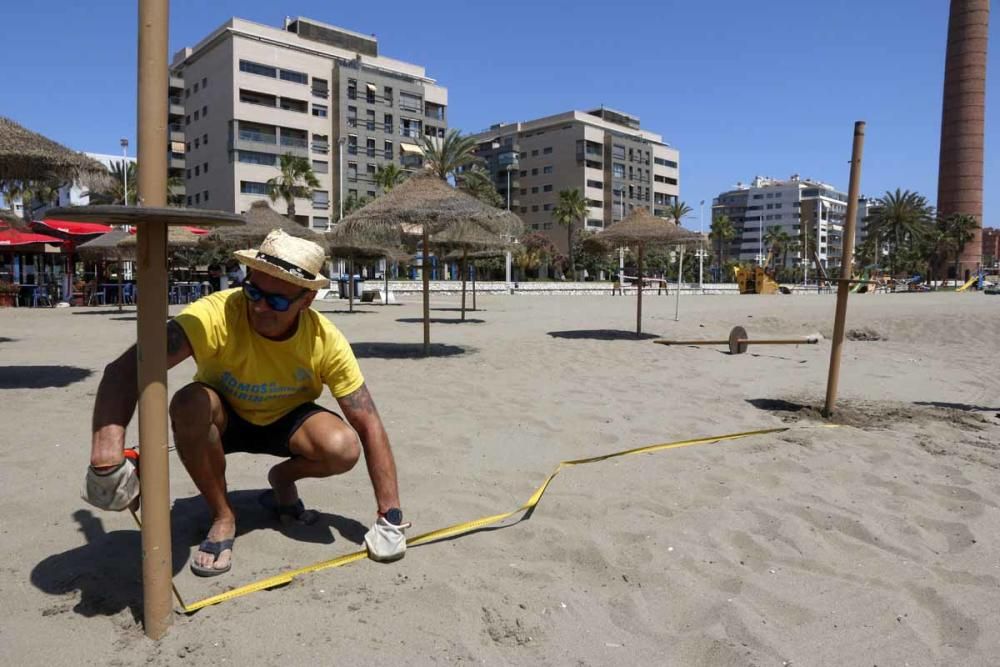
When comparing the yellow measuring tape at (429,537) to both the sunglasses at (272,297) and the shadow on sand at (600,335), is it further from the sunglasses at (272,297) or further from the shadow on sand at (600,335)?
the shadow on sand at (600,335)

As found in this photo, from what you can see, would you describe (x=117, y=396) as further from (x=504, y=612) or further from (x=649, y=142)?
(x=649, y=142)

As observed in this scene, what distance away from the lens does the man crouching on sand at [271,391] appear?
230cm

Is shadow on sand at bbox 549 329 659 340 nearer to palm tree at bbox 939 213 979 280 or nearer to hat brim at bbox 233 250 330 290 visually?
hat brim at bbox 233 250 330 290

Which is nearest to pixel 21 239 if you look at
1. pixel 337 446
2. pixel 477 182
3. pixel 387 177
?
pixel 337 446

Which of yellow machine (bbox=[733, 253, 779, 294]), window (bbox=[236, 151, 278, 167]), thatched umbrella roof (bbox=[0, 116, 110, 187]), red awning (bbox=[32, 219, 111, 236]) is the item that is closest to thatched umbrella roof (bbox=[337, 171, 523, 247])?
thatched umbrella roof (bbox=[0, 116, 110, 187])

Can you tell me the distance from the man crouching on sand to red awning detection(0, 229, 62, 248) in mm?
20447

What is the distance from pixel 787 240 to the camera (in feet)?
316

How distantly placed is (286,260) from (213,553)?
1.12 meters

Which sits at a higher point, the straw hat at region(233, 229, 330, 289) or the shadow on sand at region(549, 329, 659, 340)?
the straw hat at region(233, 229, 330, 289)

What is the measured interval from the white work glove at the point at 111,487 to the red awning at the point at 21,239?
20.9m

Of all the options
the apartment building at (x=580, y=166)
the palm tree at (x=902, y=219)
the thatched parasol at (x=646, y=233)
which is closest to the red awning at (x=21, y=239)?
the thatched parasol at (x=646, y=233)

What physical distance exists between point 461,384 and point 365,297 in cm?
1921

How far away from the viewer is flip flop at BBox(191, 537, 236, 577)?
2412 millimetres

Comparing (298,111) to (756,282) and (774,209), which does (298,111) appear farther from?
(774,209)
